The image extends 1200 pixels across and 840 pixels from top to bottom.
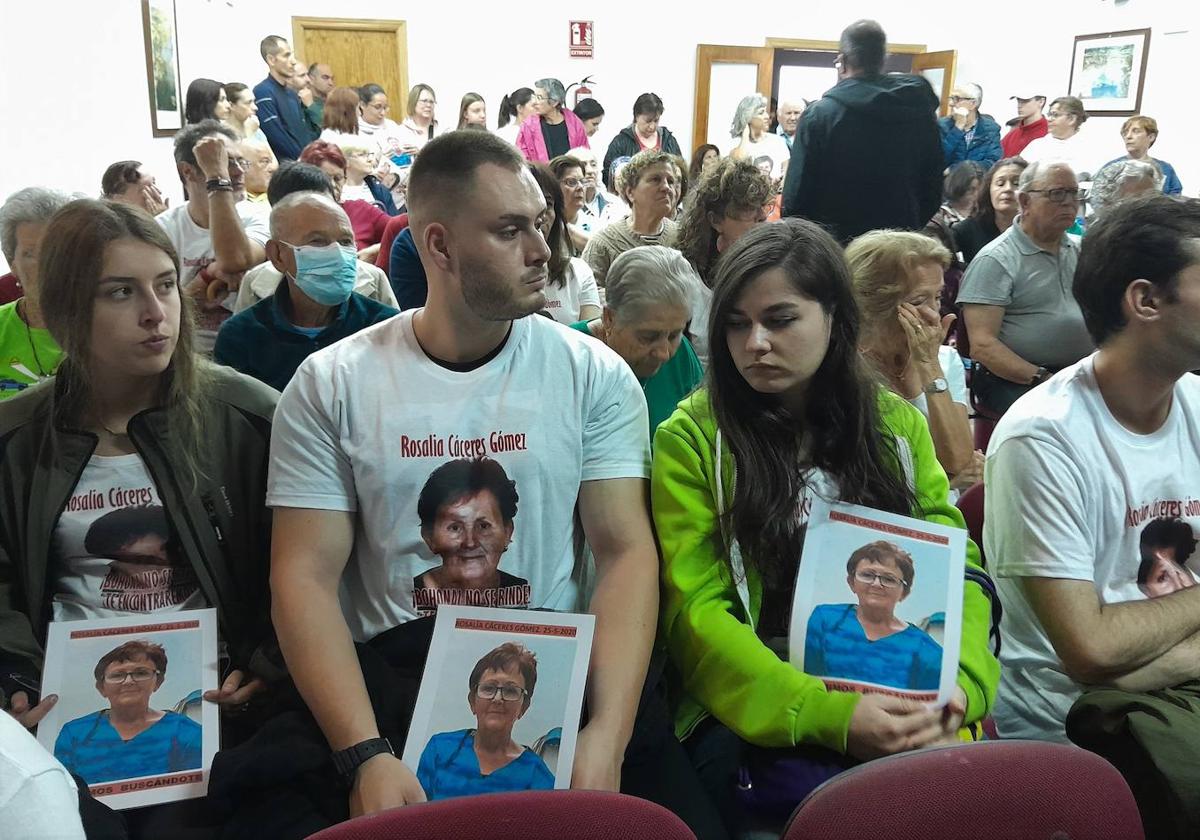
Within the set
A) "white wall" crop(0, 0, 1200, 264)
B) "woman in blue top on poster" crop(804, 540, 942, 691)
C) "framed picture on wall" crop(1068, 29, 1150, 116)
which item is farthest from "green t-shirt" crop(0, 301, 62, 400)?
"framed picture on wall" crop(1068, 29, 1150, 116)

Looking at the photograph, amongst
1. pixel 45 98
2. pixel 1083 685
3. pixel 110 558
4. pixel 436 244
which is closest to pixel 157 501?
pixel 110 558

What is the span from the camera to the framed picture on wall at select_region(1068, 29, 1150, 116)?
332 inches

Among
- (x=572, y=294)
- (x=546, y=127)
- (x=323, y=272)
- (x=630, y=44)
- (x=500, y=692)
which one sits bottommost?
(x=500, y=692)

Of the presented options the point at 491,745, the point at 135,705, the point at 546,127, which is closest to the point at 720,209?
the point at 491,745

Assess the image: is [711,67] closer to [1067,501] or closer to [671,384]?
[671,384]

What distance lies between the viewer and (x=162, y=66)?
5.89 m

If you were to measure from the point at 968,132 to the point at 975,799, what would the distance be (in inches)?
338

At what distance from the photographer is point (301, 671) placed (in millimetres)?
1456

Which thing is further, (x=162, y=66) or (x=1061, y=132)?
(x=1061, y=132)

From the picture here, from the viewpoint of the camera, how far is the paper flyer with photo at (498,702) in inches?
52.4

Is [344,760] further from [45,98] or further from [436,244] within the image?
[45,98]

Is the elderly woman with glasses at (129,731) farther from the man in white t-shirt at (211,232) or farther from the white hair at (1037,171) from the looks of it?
the white hair at (1037,171)

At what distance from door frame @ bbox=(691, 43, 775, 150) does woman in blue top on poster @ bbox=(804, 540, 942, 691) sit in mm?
9766

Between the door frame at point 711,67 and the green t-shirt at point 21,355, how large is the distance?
914cm
